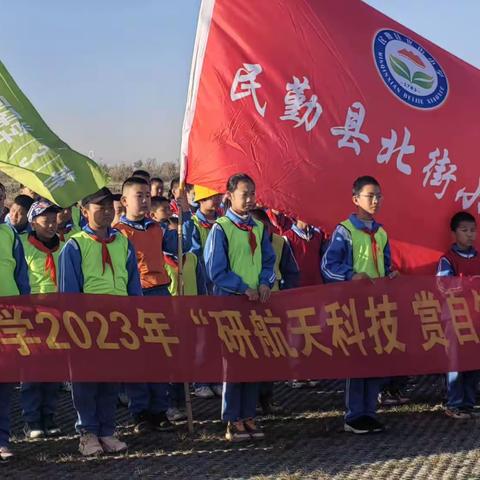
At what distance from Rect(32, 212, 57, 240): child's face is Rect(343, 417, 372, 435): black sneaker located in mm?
2798

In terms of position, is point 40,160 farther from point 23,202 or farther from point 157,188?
point 157,188

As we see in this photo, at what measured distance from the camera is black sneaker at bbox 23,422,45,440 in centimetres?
642

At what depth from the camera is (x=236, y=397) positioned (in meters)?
6.23

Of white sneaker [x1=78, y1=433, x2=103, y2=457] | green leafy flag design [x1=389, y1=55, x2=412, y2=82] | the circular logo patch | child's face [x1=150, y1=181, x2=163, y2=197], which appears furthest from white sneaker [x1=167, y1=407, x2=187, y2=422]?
child's face [x1=150, y1=181, x2=163, y2=197]

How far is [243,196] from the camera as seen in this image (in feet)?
20.3

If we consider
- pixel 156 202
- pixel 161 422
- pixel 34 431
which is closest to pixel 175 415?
pixel 161 422

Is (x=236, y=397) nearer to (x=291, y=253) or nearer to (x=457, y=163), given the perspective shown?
(x=291, y=253)

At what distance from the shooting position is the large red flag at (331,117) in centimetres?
655

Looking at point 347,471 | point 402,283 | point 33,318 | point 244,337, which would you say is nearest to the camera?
point 347,471

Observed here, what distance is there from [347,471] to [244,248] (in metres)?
1.75

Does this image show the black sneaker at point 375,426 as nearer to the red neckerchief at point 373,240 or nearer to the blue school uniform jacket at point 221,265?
the red neckerchief at point 373,240

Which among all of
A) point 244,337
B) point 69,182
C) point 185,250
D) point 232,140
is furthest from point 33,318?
point 185,250

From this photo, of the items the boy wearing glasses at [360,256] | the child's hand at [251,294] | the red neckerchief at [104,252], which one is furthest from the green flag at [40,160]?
the boy wearing glasses at [360,256]

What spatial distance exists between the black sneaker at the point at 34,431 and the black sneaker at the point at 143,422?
0.71 metres
